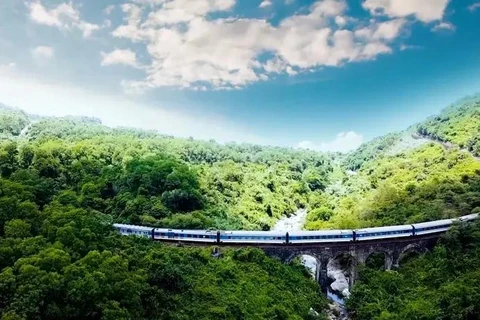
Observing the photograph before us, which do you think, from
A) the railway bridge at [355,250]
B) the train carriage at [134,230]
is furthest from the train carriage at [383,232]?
the train carriage at [134,230]

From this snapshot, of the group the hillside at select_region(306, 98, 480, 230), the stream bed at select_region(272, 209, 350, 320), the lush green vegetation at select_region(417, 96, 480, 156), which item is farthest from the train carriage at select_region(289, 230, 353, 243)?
the lush green vegetation at select_region(417, 96, 480, 156)

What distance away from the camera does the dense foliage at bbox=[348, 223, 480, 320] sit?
27817 millimetres

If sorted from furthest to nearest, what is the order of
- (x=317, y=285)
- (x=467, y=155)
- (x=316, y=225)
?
(x=467, y=155) < (x=316, y=225) < (x=317, y=285)

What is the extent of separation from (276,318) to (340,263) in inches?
675

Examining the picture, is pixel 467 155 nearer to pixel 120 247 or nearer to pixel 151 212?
pixel 151 212

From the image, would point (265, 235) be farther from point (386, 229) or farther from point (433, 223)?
point (433, 223)

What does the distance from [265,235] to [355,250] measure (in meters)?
7.06

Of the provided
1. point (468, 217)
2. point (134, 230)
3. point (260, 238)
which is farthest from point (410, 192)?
point (134, 230)

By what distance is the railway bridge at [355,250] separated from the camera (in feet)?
120

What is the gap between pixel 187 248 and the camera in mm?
34312

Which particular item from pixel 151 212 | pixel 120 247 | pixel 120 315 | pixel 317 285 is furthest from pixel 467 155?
pixel 120 315

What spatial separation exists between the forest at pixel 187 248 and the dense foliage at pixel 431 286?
0.29 ft

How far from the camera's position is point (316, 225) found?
172ft

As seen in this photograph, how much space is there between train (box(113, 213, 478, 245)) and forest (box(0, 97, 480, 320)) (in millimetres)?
1970
